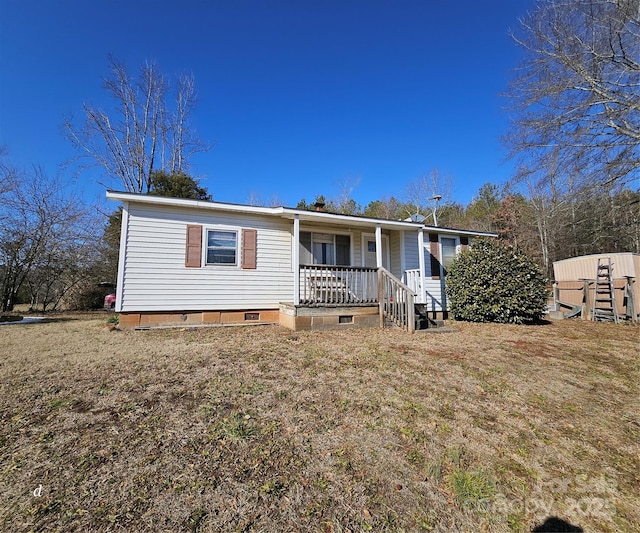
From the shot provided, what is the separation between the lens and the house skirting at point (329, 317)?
696cm

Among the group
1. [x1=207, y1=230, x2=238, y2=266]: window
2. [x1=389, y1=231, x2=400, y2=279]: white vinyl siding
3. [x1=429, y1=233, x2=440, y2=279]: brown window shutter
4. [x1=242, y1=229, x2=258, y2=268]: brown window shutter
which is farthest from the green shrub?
[x1=207, y1=230, x2=238, y2=266]: window

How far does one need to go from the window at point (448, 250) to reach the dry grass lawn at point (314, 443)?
6.16m

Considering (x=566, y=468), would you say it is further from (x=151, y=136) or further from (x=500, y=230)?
(x=500, y=230)

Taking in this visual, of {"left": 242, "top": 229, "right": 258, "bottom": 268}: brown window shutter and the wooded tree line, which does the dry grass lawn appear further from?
the wooded tree line

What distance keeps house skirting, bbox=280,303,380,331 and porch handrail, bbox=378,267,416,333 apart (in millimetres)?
284

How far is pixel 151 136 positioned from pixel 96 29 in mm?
7892

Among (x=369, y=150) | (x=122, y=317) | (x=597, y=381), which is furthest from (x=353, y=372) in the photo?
(x=369, y=150)

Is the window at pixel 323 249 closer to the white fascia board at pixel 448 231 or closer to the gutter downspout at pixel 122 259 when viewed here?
the white fascia board at pixel 448 231

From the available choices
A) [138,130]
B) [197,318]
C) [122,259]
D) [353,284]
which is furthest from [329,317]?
[138,130]

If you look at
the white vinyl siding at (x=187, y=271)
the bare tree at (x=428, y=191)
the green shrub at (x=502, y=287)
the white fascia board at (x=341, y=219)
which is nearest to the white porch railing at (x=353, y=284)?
the white vinyl siding at (x=187, y=271)

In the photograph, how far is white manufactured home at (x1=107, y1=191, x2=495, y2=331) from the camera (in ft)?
23.1

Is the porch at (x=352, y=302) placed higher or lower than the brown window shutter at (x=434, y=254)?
lower

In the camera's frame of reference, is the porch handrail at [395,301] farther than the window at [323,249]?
No

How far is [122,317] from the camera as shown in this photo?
272 inches
